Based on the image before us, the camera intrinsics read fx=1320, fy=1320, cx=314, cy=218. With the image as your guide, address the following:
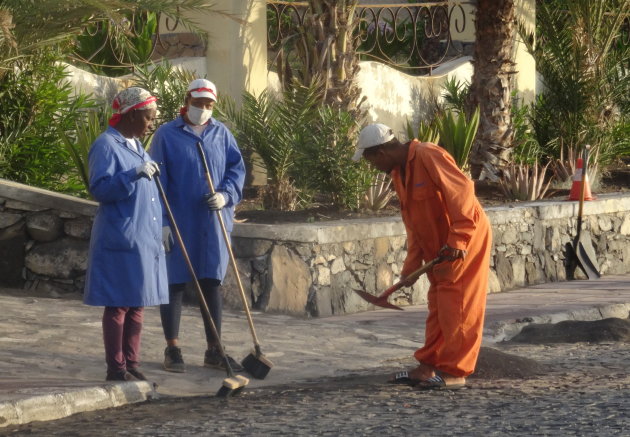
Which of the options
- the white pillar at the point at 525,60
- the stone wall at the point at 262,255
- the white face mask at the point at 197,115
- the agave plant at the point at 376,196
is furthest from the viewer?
the white pillar at the point at 525,60

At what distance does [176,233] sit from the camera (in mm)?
7574

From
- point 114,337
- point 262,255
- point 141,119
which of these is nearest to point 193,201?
point 141,119

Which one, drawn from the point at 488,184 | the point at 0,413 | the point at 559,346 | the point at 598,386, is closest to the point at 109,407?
the point at 0,413

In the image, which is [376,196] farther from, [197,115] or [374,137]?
[374,137]

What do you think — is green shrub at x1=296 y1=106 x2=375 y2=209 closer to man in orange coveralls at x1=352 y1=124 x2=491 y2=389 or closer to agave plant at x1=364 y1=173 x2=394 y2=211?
agave plant at x1=364 y1=173 x2=394 y2=211

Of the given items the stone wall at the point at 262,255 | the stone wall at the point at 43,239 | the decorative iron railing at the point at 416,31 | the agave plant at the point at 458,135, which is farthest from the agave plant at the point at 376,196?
the decorative iron railing at the point at 416,31

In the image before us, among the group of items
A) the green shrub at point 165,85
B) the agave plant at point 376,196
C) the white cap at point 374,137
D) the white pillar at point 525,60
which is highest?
the white pillar at point 525,60

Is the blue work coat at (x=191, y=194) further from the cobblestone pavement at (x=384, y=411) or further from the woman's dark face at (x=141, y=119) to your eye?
the cobblestone pavement at (x=384, y=411)

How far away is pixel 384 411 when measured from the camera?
268 inches

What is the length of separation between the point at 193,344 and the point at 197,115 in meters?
1.69

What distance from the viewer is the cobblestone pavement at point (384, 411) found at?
6.30 metres

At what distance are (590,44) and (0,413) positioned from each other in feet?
36.2

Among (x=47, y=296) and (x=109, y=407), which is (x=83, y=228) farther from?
(x=109, y=407)

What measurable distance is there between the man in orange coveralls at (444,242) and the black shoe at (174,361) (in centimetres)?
131
